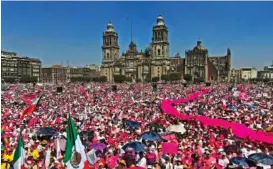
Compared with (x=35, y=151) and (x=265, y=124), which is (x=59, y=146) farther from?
(x=265, y=124)

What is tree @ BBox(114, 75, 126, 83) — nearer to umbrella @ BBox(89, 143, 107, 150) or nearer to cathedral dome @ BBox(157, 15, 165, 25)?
cathedral dome @ BBox(157, 15, 165, 25)

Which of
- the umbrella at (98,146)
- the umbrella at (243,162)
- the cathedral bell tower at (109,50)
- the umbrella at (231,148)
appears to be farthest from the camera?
the cathedral bell tower at (109,50)

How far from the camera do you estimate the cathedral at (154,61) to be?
11919 centimetres

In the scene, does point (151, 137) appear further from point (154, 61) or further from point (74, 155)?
point (154, 61)

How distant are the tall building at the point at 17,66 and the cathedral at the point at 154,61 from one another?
39130mm

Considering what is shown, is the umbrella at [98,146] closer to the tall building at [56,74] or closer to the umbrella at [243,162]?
the umbrella at [243,162]

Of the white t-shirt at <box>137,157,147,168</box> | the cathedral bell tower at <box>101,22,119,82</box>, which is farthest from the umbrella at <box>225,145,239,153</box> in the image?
the cathedral bell tower at <box>101,22,119,82</box>

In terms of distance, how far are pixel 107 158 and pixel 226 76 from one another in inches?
5543

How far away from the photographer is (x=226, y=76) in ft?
479

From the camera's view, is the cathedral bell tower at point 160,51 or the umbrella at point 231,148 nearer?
the umbrella at point 231,148

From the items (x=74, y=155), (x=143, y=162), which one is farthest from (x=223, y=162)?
(x=74, y=155)

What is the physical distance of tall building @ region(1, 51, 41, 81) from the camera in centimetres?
14225

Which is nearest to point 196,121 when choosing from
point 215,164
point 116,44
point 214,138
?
point 214,138

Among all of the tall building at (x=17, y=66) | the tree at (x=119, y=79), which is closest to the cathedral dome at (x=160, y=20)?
the tree at (x=119, y=79)
